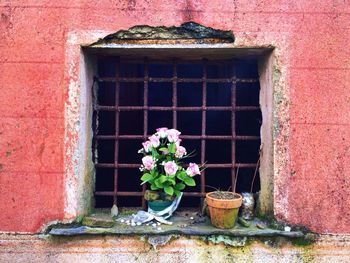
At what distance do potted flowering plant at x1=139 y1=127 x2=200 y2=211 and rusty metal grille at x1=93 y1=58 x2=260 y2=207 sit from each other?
19 centimetres

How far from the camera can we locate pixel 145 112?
2.83 meters

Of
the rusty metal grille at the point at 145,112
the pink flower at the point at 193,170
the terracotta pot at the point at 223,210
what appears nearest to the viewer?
the terracotta pot at the point at 223,210

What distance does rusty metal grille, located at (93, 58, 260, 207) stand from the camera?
2.82 meters

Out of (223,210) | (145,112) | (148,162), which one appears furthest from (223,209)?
(145,112)

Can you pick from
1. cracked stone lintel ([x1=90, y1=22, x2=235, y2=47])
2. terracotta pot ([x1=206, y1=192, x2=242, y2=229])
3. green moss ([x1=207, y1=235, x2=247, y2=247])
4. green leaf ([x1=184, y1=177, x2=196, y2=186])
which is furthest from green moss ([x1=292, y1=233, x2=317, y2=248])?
cracked stone lintel ([x1=90, y1=22, x2=235, y2=47])

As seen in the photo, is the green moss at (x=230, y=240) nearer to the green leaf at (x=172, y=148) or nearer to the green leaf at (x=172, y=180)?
the green leaf at (x=172, y=180)

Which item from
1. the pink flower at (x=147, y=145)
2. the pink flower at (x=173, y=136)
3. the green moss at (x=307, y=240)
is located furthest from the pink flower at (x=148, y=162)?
the green moss at (x=307, y=240)

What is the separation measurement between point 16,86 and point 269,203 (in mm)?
2017

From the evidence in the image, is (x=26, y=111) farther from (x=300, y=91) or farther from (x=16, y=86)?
(x=300, y=91)

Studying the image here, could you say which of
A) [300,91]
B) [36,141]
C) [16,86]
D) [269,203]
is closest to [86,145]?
[36,141]

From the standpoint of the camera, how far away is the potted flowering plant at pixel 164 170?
255 centimetres

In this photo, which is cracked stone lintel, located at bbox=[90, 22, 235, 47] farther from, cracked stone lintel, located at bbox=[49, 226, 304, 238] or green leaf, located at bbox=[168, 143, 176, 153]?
cracked stone lintel, located at bbox=[49, 226, 304, 238]

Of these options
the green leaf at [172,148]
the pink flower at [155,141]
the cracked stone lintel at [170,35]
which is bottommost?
the green leaf at [172,148]

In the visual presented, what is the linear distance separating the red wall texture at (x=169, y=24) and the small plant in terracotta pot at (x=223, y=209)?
347 mm
